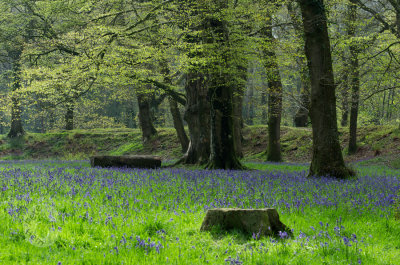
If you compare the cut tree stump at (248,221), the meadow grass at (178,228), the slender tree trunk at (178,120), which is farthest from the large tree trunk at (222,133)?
the slender tree trunk at (178,120)

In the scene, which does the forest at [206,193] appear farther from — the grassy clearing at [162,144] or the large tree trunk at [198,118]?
the grassy clearing at [162,144]

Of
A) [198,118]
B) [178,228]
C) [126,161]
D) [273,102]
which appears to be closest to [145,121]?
[273,102]

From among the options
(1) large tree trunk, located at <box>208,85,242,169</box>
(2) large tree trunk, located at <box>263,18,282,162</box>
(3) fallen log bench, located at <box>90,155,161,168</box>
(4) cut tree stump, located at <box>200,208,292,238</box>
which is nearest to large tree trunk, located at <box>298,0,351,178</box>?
(1) large tree trunk, located at <box>208,85,242,169</box>

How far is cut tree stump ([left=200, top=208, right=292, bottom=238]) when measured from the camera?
4.67 m

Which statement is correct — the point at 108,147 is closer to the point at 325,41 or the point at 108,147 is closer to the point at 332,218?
the point at 325,41

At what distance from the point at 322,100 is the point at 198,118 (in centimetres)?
719

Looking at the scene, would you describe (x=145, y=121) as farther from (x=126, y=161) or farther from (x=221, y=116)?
(x=221, y=116)

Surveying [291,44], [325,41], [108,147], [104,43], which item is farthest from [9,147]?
[325,41]

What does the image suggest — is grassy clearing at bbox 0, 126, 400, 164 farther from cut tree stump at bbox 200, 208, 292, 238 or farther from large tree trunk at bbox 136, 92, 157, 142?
cut tree stump at bbox 200, 208, 292, 238

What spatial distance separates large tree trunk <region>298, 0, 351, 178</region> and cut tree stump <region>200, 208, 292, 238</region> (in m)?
7.38

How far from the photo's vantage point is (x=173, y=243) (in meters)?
4.39

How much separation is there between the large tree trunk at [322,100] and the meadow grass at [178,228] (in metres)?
3.83

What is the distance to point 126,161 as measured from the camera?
53.7 ft

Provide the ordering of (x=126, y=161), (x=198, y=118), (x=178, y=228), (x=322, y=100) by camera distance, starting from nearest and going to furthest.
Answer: (x=178, y=228), (x=322, y=100), (x=126, y=161), (x=198, y=118)
